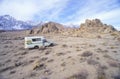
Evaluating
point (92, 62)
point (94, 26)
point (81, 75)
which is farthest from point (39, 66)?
point (94, 26)

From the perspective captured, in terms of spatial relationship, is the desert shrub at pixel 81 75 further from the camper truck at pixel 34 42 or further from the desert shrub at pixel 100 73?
the camper truck at pixel 34 42

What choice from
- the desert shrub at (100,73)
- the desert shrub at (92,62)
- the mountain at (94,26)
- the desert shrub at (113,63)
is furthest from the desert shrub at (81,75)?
the mountain at (94,26)

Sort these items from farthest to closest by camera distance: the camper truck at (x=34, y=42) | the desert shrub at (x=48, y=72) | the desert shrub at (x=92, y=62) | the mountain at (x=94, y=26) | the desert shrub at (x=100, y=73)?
the mountain at (x=94, y=26)
the camper truck at (x=34, y=42)
the desert shrub at (x=92, y=62)
the desert shrub at (x=48, y=72)
the desert shrub at (x=100, y=73)

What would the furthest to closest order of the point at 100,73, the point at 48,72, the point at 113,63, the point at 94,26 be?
the point at 94,26 < the point at 113,63 < the point at 48,72 < the point at 100,73

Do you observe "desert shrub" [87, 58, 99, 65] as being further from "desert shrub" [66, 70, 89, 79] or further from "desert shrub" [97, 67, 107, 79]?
"desert shrub" [66, 70, 89, 79]

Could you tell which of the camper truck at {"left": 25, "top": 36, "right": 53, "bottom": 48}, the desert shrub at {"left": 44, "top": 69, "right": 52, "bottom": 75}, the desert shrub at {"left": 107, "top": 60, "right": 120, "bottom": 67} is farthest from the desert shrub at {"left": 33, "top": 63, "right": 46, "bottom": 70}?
the camper truck at {"left": 25, "top": 36, "right": 53, "bottom": 48}

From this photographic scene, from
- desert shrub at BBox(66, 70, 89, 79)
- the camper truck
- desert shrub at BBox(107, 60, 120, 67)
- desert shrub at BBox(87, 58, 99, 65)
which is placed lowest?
desert shrub at BBox(66, 70, 89, 79)

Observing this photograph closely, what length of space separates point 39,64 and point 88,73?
250 inches

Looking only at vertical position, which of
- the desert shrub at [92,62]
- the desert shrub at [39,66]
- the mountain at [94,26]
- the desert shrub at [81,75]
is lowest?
the desert shrub at [81,75]

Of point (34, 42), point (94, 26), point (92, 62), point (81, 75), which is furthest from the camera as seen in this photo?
point (94, 26)

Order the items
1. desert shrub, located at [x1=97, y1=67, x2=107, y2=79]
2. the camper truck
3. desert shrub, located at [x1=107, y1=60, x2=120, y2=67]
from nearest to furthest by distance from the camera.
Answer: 1. desert shrub, located at [x1=97, y1=67, x2=107, y2=79]
2. desert shrub, located at [x1=107, y1=60, x2=120, y2=67]
3. the camper truck

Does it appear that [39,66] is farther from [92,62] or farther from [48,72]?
[92,62]

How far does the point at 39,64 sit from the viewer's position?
62.1 feet

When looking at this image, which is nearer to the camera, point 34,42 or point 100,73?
point 100,73
